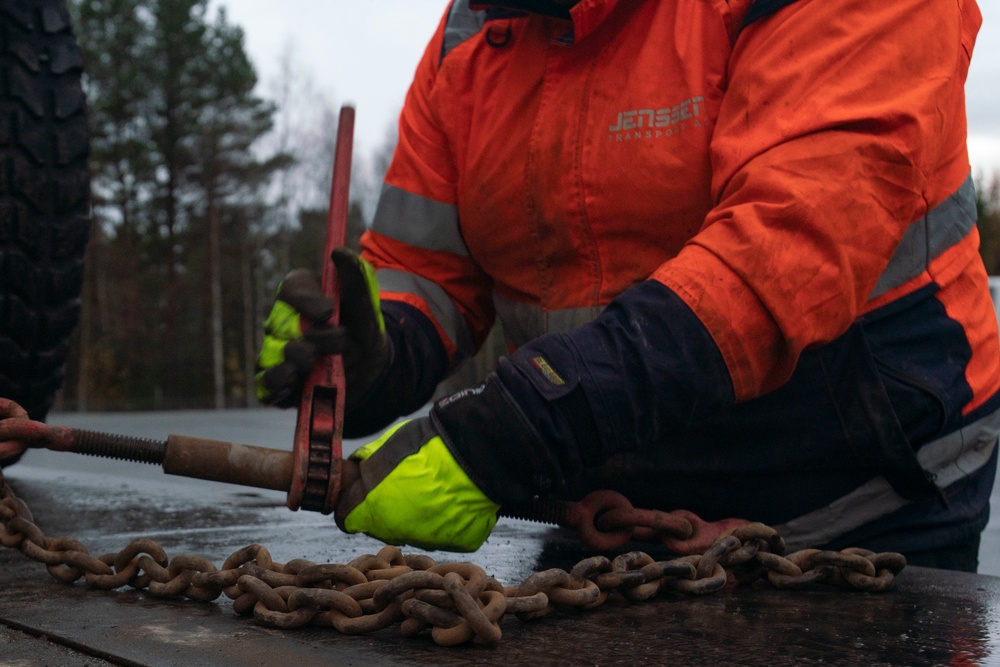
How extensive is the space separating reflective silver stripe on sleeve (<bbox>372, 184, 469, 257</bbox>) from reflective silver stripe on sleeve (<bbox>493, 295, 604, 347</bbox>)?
18cm

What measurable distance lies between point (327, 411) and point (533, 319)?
73 cm

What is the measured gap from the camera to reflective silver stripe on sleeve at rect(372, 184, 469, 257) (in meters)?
2.80

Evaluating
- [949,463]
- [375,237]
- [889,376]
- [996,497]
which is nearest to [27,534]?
[375,237]

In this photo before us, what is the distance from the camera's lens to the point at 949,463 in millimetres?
2383

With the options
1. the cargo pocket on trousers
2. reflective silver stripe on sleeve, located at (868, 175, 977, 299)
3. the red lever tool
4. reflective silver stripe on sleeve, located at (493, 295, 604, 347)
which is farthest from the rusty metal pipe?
reflective silver stripe on sleeve, located at (868, 175, 977, 299)

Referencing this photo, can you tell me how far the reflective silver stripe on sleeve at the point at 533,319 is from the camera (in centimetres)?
244

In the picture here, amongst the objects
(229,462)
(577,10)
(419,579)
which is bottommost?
(419,579)

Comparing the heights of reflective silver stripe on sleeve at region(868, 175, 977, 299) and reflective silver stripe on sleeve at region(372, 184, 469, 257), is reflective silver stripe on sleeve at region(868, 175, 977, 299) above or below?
below

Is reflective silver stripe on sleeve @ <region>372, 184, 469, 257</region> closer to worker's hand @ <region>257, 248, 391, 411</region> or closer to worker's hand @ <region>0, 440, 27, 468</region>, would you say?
worker's hand @ <region>257, 248, 391, 411</region>

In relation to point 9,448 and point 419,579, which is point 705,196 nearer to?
point 419,579

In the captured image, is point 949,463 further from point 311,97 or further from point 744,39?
point 311,97

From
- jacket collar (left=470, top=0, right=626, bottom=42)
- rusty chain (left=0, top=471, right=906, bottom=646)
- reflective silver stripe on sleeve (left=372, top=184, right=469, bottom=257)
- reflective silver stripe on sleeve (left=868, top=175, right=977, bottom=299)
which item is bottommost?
rusty chain (left=0, top=471, right=906, bottom=646)

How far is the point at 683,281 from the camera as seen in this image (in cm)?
187

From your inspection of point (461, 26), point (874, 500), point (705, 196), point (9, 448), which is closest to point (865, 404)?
point (874, 500)
